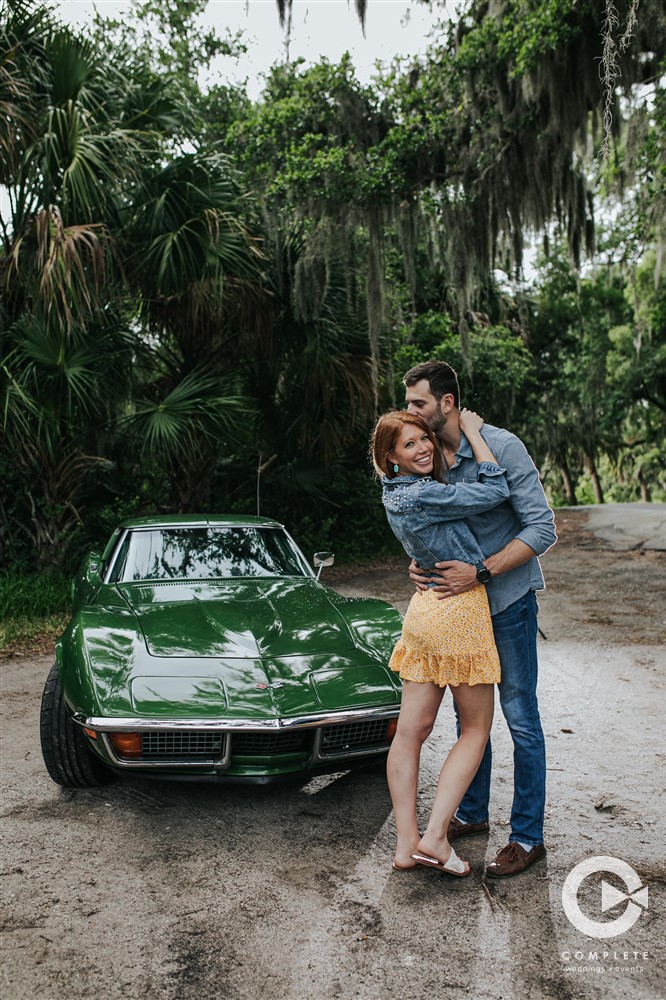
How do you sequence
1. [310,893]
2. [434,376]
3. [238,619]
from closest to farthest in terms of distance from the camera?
[310,893] → [434,376] → [238,619]

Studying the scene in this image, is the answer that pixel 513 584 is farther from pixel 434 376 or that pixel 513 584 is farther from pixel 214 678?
pixel 214 678

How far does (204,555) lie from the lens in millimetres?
4992

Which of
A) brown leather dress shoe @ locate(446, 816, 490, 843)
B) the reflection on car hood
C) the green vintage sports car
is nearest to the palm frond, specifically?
the green vintage sports car

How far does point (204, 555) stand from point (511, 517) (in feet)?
8.01

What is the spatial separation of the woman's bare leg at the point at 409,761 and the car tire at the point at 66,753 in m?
1.54

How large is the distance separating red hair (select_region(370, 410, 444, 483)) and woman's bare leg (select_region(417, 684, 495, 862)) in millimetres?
825

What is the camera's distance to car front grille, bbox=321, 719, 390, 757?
346 cm

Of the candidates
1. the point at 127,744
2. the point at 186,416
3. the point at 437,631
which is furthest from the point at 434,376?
the point at 186,416

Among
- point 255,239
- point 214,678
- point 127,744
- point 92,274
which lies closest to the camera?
point 127,744

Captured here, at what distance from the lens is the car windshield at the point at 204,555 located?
4.84m

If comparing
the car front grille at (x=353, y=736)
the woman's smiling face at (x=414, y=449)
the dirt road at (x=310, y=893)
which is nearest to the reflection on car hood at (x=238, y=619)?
the car front grille at (x=353, y=736)

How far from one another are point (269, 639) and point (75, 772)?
1080mm

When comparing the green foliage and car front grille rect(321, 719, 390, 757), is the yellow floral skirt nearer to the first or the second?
car front grille rect(321, 719, 390, 757)

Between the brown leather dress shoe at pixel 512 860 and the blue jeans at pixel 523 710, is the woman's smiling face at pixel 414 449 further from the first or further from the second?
the brown leather dress shoe at pixel 512 860
